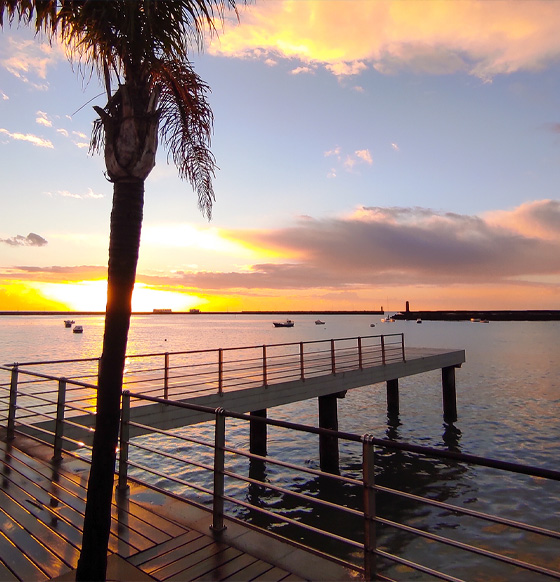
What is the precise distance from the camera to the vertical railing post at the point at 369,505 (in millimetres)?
3337

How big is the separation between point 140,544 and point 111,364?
6.33 ft

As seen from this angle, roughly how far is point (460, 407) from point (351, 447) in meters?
11.3

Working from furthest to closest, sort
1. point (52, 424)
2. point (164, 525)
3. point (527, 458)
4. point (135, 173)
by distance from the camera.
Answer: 1. point (527, 458)
2. point (52, 424)
3. point (164, 525)
4. point (135, 173)

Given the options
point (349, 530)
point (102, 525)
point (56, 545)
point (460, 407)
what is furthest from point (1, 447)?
point (460, 407)

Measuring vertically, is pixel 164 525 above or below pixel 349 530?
above

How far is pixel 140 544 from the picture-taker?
4.12 m

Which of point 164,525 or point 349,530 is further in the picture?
point 349,530

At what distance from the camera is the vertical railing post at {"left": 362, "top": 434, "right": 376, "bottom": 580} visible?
3.34m

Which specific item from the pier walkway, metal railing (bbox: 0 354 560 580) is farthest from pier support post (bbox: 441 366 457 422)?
metal railing (bbox: 0 354 560 580)

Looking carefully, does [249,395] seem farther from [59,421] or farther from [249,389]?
[59,421]

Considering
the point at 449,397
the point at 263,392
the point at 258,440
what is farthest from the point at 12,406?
the point at 449,397

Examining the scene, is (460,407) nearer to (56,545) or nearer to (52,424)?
(52,424)

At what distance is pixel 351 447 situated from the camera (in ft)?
57.1

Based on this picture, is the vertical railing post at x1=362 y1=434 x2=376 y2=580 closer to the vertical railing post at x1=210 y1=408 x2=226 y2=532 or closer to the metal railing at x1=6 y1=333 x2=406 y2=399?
the vertical railing post at x1=210 y1=408 x2=226 y2=532
